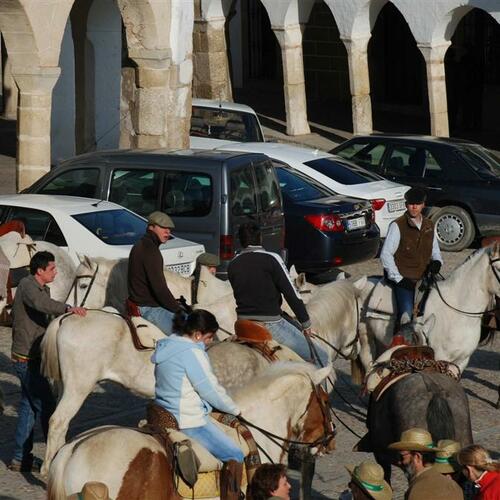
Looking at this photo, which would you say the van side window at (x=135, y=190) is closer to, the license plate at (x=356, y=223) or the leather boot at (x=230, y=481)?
the license plate at (x=356, y=223)

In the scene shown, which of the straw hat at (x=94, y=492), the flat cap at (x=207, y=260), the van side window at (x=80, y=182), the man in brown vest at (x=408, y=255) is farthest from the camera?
the van side window at (x=80, y=182)

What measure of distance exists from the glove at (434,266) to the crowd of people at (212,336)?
0.01 m

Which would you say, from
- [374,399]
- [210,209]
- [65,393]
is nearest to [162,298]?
[65,393]

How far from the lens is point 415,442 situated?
9.12 m

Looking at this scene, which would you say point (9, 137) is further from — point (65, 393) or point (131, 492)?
point (131, 492)

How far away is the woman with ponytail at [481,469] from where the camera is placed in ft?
28.6

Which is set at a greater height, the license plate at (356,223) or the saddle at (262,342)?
the saddle at (262,342)

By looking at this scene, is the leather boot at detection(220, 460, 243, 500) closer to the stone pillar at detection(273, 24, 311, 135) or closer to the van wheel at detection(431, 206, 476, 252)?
the van wheel at detection(431, 206, 476, 252)

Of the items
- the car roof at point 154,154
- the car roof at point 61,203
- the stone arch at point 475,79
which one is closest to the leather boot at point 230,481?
the car roof at point 61,203

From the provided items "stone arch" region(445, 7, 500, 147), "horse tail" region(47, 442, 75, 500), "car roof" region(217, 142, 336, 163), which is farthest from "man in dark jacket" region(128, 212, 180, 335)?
"stone arch" region(445, 7, 500, 147)

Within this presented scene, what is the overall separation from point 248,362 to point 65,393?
169 centimetres

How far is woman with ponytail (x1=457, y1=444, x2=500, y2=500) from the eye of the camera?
8.73 m

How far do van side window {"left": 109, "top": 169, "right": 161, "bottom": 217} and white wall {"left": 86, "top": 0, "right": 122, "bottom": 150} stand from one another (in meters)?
11.6

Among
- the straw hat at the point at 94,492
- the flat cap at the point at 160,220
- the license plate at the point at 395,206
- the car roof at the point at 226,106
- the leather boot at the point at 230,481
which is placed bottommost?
the license plate at the point at 395,206
